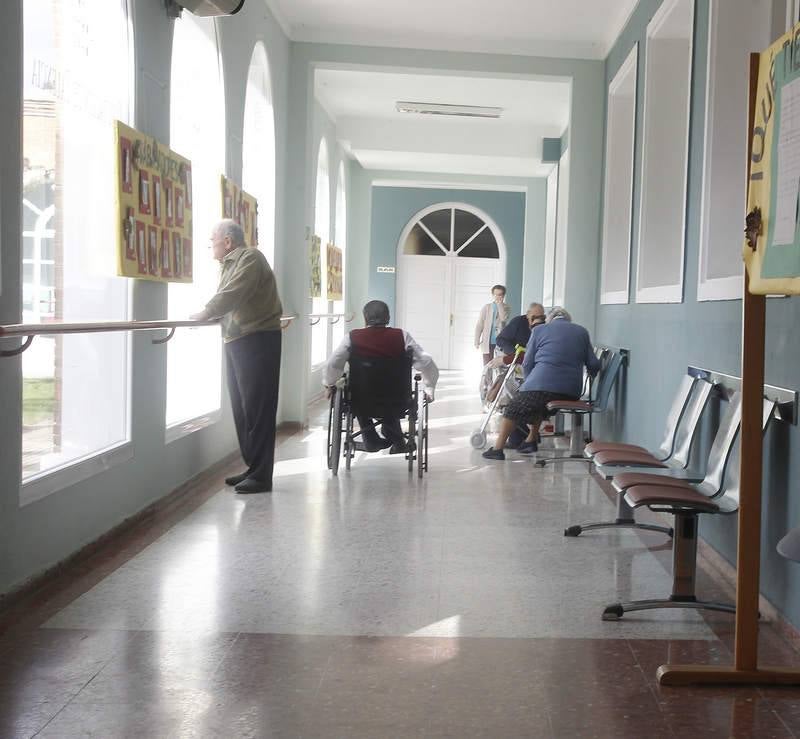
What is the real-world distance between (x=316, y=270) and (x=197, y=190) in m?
4.17

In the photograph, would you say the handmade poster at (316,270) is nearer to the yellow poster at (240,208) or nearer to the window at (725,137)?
the yellow poster at (240,208)

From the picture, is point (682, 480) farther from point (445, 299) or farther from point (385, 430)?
point (445, 299)

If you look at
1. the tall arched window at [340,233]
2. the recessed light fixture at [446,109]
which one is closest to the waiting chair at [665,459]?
the recessed light fixture at [446,109]

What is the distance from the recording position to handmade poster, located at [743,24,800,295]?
2.38 m

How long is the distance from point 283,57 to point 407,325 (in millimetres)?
9392

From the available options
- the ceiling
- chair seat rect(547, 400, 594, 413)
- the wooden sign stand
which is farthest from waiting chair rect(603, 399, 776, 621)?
the ceiling

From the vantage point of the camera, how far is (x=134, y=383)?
4453 millimetres

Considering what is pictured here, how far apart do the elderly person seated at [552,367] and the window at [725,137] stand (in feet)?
6.60

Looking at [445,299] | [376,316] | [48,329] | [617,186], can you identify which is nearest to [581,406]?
[376,316]

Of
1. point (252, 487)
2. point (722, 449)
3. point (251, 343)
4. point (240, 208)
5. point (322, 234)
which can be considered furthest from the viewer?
point (322, 234)

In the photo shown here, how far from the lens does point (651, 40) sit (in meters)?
6.16

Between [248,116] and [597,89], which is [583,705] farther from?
[597,89]

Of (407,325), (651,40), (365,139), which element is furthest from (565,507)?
(407,325)

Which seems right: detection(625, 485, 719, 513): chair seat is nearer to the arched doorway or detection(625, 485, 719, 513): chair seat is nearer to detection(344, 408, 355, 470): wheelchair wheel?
detection(344, 408, 355, 470): wheelchair wheel
